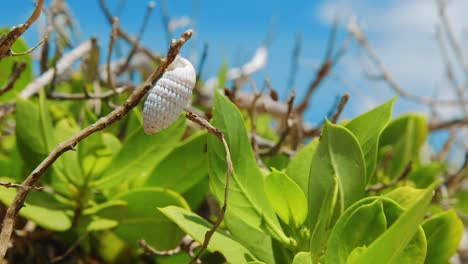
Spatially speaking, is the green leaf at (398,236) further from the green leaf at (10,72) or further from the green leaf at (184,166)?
the green leaf at (10,72)

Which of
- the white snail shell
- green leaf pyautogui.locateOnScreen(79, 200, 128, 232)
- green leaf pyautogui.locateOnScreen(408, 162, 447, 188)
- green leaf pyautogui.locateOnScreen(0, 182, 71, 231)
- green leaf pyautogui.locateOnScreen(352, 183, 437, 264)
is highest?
the white snail shell

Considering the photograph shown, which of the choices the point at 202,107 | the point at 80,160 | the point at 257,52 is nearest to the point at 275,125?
the point at 257,52

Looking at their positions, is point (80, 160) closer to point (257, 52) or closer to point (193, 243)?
point (193, 243)

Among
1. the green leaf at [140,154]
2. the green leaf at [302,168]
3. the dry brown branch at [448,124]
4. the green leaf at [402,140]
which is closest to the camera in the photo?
the green leaf at [302,168]

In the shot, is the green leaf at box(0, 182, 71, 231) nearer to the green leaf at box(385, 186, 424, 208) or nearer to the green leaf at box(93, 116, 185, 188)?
the green leaf at box(93, 116, 185, 188)

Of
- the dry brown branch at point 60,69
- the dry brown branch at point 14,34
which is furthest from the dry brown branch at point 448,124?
the dry brown branch at point 14,34

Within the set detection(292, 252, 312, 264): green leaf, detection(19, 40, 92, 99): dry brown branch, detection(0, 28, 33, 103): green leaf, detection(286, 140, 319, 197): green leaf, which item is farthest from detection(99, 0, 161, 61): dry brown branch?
detection(292, 252, 312, 264): green leaf
